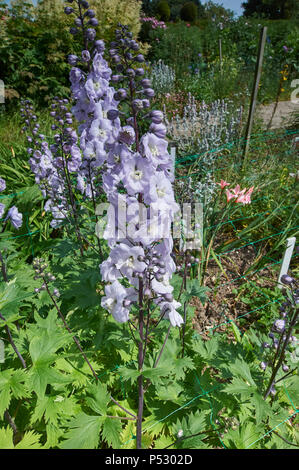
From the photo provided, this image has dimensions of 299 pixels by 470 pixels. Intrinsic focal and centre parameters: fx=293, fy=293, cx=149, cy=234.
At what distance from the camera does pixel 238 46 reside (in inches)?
573

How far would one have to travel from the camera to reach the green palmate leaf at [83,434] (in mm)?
1624

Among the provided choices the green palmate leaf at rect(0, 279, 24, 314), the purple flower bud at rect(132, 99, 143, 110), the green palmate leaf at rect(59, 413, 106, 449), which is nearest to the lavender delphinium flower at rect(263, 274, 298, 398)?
the green palmate leaf at rect(59, 413, 106, 449)

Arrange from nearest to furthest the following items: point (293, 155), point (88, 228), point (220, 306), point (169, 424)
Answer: point (169, 424) → point (88, 228) → point (220, 306) → point (293, 155)

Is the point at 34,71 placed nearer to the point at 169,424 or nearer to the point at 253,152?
the point at 253,152

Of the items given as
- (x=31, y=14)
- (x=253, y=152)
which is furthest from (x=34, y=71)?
(x=253, y=152)

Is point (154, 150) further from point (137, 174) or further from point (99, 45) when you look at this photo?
point (99, 45)

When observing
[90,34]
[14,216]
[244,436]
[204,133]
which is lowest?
[244,436]

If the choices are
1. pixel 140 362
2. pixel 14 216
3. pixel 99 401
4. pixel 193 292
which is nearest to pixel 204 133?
pixel 193 292

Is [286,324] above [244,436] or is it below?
above

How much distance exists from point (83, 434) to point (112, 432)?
0.16 m

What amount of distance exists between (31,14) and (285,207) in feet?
34.5

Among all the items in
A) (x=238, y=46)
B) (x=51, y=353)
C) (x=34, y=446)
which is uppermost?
(x=238, y=46)

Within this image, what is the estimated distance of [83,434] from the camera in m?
1.65

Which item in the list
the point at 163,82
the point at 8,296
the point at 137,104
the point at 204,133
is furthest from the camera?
the point at 163,82
